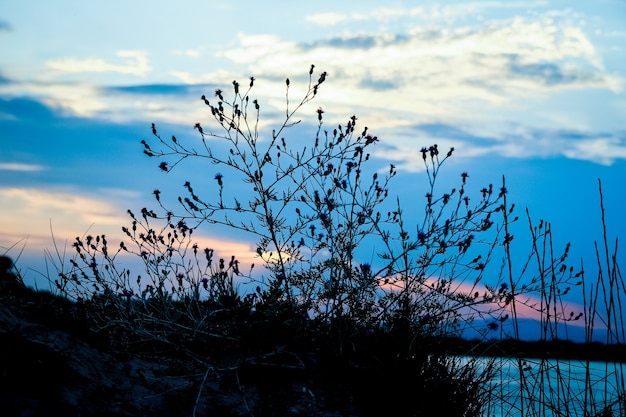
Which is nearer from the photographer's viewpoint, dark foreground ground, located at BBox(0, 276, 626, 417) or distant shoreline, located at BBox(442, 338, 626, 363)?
dark foreground ground, located at BBox(0, 276, 626, 417)

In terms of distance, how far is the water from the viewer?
171 inches

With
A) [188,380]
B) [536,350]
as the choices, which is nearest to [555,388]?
[536,350]

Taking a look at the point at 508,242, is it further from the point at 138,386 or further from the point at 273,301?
the point at 138,386

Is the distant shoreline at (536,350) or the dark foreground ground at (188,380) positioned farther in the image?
the distant shoreline at (536,350)

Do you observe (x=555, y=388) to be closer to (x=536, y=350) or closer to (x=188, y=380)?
(x=536, y=350)

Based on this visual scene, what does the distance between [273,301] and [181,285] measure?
0.91 m

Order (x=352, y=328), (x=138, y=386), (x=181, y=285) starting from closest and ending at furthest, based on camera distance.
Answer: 1. (x=138, y=386)
2. (x=352, y=328)
3. (x=181, y=285)

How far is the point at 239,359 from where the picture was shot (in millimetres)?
3979

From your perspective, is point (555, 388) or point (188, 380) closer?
point (188, 380)

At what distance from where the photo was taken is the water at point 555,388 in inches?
171

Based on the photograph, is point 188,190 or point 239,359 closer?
point 239,359

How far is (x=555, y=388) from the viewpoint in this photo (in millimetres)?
4520

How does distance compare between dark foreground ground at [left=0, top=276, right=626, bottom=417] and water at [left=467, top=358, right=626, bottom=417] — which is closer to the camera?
dark foreground ground at [left=0, top=276, right=626, bottom=417]

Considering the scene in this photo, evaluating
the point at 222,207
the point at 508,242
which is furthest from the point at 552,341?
the point at 222,207
